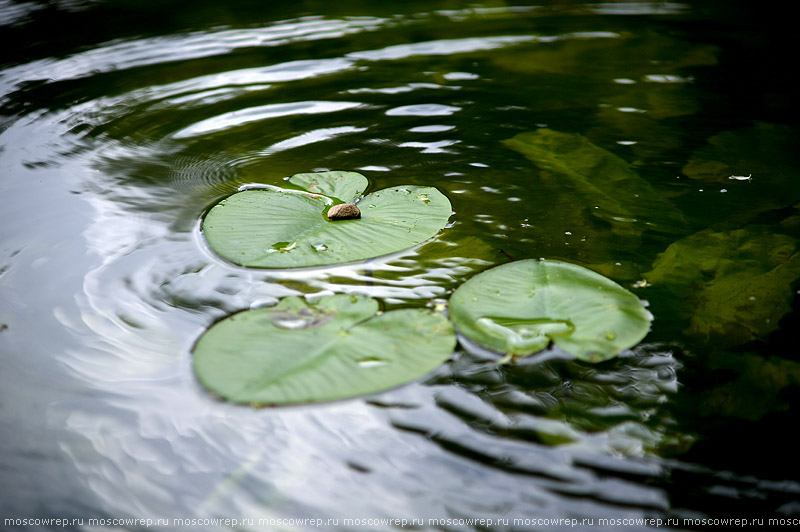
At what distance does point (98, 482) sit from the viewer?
817 millimetres

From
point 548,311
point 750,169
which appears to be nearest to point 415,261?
point 548,311

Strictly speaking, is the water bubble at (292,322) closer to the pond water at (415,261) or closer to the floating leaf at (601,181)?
the pond water at (415,261)

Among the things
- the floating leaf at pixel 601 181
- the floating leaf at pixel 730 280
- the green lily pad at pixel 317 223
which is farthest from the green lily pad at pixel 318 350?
the floating leaf at pixel 601 181

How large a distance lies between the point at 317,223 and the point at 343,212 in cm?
7

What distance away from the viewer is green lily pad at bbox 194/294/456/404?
91 cm

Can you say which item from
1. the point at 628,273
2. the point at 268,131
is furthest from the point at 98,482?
the point at 268,131

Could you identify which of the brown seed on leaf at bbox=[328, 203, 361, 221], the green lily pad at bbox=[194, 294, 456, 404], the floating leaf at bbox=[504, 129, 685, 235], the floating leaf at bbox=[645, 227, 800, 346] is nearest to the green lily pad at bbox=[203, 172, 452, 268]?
the brown seed on leaf at bbox=[328, 203, 361, 221]

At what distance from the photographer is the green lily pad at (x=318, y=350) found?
3.00 ft

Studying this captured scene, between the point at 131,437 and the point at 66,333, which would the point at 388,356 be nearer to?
the point at 131,437

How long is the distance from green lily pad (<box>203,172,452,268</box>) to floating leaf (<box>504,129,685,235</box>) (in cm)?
39

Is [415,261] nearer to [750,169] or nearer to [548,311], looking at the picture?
[548,311]

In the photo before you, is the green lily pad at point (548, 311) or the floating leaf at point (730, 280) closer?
the green lily pad at point (548, 311)

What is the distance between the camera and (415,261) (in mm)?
1269

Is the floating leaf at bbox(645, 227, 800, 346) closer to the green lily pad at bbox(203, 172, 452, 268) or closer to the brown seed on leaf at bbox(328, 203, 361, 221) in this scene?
the green lily pad at bbox(203, 172, 452, 268)
